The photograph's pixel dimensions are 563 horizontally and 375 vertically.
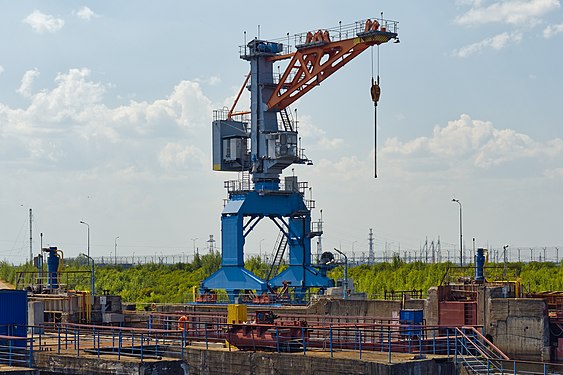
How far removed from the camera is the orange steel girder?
58.7 m

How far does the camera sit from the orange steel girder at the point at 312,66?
192 ft

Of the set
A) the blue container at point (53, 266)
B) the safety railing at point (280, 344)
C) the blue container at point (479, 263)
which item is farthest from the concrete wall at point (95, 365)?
the blue container at point (479, 263)

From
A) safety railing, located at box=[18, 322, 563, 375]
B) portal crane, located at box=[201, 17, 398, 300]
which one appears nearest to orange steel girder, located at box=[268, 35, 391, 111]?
portal crane, located at box=[201, 17, 398, 300]

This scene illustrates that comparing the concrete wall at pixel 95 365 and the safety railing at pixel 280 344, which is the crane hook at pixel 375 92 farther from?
the concrete wall at pixel 95 365

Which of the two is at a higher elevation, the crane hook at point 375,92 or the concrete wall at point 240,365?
the crane hook at point 375,92

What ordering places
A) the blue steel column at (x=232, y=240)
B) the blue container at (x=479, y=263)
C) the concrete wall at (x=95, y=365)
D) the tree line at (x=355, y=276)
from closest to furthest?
the concrete wall at (x=95, y=365) < the blue container at (x=479, y=263) < the blue steel column at (x=232, y=240) < the tree line at (x=355, y=276)

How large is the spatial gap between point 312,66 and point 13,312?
88.8ft

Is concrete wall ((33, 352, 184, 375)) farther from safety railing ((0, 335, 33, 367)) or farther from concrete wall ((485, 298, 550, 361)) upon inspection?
concrete wall ((485, 298, 550, 361))

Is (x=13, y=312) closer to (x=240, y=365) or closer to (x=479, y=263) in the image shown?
(x=240, y=365)

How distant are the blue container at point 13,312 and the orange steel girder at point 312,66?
83.7ft

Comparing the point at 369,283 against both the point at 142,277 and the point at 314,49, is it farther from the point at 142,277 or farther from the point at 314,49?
the point at 142,277

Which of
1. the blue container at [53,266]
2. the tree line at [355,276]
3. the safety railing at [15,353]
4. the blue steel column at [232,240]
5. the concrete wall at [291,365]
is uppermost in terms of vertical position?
the blue steel column at [232,240]

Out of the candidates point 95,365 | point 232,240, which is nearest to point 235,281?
point 232,240

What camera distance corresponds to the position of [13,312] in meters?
38.2
